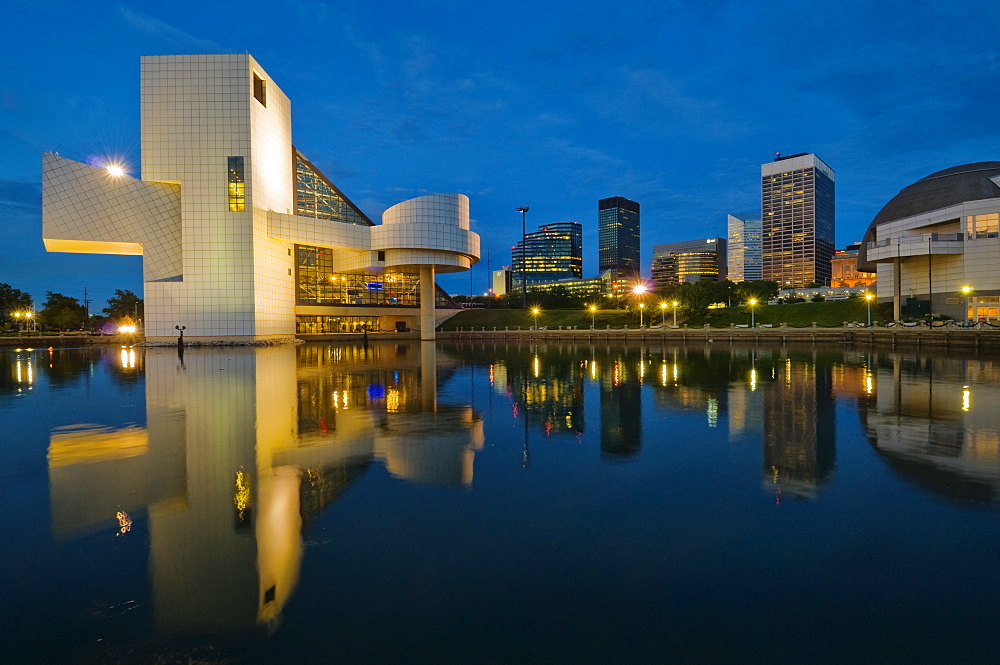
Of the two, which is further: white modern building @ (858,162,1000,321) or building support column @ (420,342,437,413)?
white modern building @ (858,162,1000,321)

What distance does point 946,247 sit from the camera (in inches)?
2197

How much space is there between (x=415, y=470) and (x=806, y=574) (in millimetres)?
5609

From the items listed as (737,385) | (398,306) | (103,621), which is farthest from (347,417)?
(398,306)

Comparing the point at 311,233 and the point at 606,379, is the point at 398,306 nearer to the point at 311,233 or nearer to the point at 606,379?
the point at 311,233

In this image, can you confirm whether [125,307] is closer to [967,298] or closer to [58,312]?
[58,312]

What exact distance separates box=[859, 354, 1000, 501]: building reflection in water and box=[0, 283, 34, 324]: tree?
128 metres

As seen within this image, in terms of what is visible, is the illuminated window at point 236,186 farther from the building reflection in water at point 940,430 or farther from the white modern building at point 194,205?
the building reflection in water at point 940,430

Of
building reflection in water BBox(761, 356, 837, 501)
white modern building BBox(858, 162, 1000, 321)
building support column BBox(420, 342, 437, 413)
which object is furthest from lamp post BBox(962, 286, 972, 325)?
building support column BBox(420, 342, 437, 413)

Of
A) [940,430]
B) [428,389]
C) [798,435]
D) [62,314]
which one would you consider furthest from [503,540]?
[62,314]

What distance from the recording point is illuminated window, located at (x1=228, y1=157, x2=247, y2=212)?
5456 centimetres

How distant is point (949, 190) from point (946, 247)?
11.4m

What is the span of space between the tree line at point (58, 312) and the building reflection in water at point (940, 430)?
119 m

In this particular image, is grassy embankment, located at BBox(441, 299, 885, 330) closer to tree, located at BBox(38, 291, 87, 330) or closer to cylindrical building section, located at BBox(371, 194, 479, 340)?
cylindrical building section, located at BBox(371, 194, 479, 340)

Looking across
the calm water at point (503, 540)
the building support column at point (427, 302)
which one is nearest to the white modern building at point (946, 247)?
the building support column at point (427, 302)
